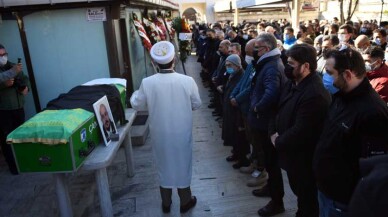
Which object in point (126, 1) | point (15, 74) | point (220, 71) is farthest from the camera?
point (220, 71)

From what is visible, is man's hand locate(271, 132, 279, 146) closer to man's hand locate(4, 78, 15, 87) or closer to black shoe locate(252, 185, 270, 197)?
black shoe locate(252, 185, 270, 197)

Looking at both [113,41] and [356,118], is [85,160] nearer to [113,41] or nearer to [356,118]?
[356,118]

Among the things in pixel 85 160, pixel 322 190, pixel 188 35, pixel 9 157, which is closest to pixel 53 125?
pixel 85 160

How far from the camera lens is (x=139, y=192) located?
4199 millimetres

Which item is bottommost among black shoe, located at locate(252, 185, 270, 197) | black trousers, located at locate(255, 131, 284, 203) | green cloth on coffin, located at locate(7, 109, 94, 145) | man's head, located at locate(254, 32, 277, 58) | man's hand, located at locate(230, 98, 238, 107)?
black shoe, located at locate(252, 185, 270, 197)

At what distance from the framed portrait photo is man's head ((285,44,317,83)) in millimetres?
1862

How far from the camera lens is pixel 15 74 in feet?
14.5

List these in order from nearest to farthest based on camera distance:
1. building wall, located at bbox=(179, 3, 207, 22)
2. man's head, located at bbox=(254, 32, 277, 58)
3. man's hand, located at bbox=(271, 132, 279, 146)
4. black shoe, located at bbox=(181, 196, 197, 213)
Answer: man's hand, located at bbox=(271, 132, 279, 146) < man's head, located at bbox=(254, 32, 277, 58) < black shoe, located at bbox=(181, 196, 197, 213) < building wall, located at bbox=(179, 3, 207, 22)

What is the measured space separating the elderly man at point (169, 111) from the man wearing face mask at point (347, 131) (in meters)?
Answer: 1.51

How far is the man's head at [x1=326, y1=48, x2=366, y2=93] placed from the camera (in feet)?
7.07

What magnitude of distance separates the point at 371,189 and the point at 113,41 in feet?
16.8

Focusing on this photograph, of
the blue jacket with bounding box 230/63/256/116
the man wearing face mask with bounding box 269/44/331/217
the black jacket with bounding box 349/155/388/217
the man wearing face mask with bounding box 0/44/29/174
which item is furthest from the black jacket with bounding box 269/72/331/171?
the man wearing face mask with bounding box 0/44/29/174

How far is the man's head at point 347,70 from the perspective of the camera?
2156 millimetres

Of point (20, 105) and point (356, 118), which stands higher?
point (356, 118)
